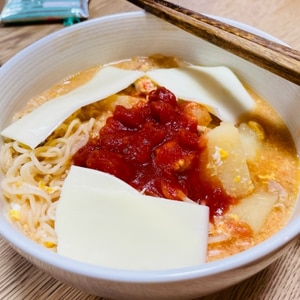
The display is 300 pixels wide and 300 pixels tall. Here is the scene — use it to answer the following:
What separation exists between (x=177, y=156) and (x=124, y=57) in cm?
60

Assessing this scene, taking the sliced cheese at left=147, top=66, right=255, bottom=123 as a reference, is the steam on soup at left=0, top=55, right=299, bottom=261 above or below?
below

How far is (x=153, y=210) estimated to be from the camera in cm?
109

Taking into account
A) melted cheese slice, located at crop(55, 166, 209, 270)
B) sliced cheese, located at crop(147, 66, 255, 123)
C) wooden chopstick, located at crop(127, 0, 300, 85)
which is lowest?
melted cheese slice, located at crop(55, 166, 209, 270)

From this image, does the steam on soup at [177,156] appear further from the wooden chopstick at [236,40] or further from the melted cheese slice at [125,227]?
the wooden chopstick at [236,40]

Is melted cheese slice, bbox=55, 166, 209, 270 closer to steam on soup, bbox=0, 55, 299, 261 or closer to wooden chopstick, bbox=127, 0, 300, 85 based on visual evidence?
steam on soup, bbox=0, 55, 299, 261

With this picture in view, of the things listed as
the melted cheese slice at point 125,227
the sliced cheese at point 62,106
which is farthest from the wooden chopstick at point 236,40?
the melted cheese slice at point 125,227

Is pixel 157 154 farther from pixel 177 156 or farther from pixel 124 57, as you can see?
pixel 124 57

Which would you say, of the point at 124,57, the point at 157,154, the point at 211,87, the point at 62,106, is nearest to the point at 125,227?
the point at 157,154

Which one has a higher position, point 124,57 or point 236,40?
point 236,40

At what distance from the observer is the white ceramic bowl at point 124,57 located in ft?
2.90

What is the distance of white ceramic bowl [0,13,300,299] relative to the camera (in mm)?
883

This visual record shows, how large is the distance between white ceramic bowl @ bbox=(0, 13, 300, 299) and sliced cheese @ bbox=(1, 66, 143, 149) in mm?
95

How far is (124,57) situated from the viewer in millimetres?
1686

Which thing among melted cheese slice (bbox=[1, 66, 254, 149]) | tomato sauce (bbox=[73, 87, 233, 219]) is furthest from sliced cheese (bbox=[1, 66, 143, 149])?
tomato sauce (bbox=[73, 87, 233, 219])
